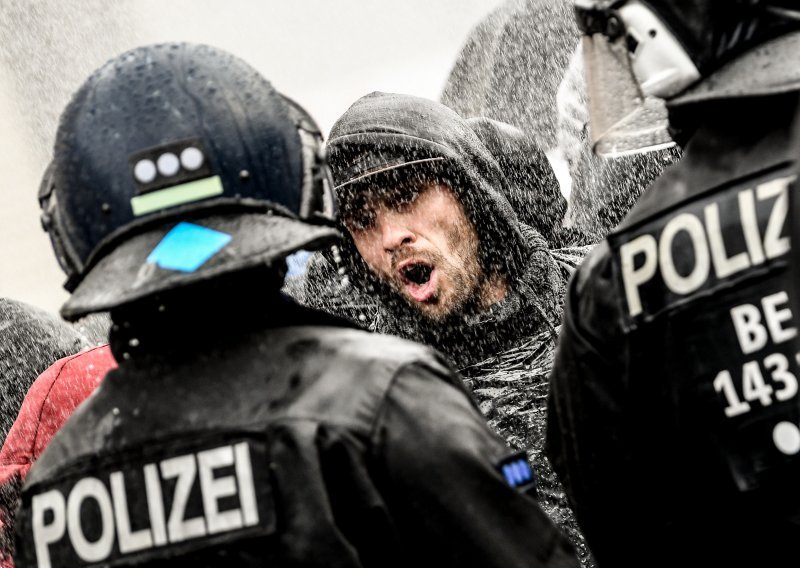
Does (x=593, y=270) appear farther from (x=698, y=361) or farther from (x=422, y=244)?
(x=422, y=244)

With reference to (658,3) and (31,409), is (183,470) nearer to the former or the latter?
(658,3)

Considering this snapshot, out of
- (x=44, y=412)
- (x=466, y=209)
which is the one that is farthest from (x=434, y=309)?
(x=44, y=412)

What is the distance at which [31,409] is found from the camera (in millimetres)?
3443

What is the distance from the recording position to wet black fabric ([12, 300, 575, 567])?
5.76 ft

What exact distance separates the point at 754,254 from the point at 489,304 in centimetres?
213

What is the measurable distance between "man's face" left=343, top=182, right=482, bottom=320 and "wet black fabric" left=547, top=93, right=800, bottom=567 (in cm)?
170

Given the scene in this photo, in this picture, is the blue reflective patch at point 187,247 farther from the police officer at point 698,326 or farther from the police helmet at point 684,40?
the police helmet at point 684,40

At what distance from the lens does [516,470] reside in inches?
71.8

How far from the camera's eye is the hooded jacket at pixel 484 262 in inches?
151

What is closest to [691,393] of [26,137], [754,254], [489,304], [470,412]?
[754,254]

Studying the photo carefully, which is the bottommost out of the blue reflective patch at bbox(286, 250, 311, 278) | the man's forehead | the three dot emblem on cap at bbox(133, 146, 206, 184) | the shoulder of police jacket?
the blue reflective patch at bbox(286, 250, 311, 278)

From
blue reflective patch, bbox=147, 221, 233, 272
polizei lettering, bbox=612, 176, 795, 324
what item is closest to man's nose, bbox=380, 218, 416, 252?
polizei lettering, bbox=612, 176, 795, 324

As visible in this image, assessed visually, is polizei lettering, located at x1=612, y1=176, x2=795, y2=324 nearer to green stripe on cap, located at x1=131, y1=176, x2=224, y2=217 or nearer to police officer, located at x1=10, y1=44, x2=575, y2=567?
police officer, located at x1=10, y1=44, x2=575, y2=567

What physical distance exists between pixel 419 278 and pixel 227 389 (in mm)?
2122
